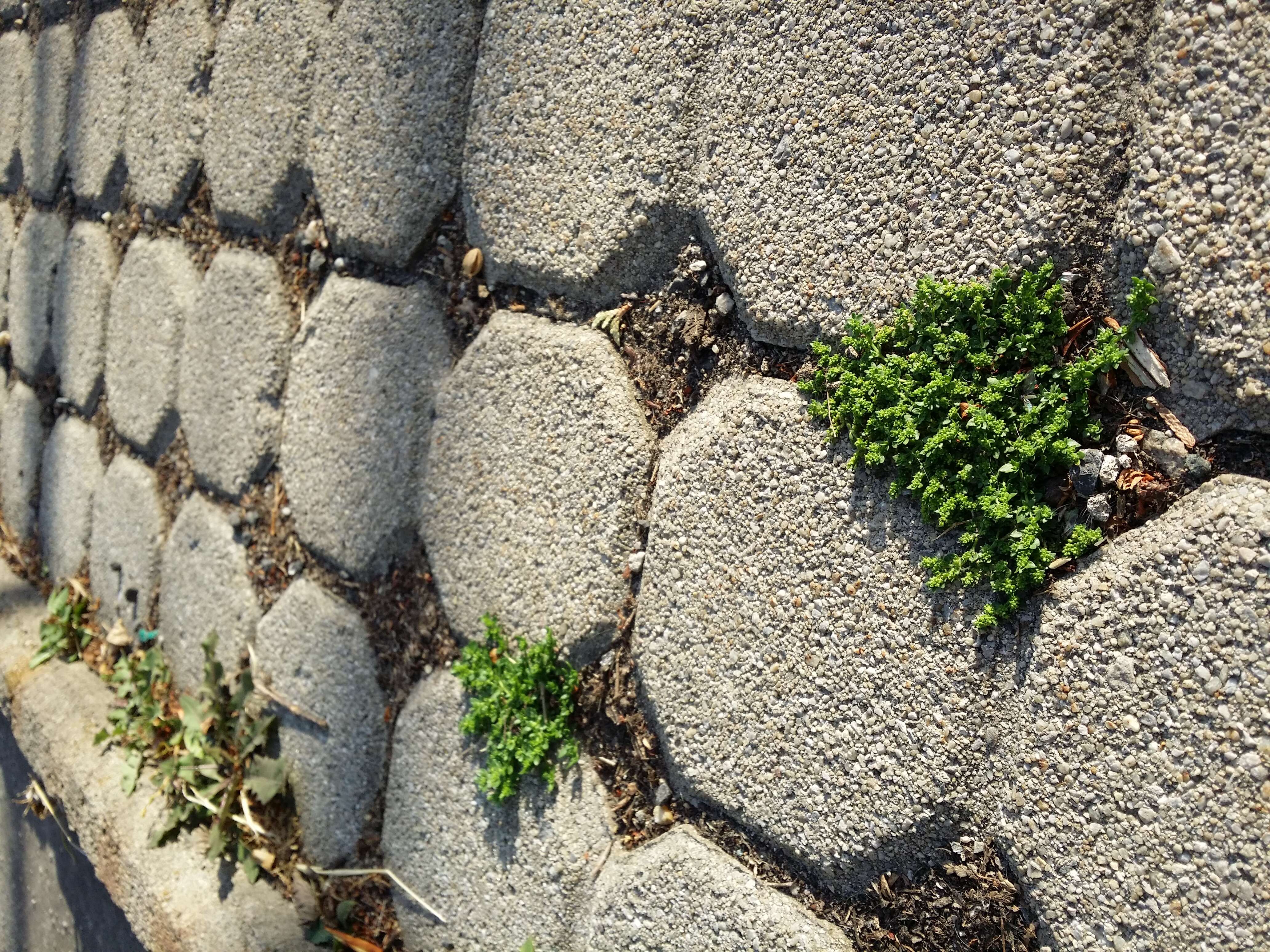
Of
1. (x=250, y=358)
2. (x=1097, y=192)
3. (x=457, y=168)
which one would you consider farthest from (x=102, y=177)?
(x=1097, y=192)

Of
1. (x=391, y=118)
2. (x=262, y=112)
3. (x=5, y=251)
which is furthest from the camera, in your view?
(x=5, y=251)

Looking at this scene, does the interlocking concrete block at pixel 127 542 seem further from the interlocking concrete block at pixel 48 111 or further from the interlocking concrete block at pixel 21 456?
the interlocking concrete block at pixel 48 111

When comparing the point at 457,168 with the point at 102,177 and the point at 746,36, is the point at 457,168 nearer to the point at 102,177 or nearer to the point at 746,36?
the point at 746,36

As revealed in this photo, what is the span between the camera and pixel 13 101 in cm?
207

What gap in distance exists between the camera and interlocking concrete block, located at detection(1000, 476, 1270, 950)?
2.18 feet

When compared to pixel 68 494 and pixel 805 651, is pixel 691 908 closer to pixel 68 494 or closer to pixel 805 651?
pixel 805 651

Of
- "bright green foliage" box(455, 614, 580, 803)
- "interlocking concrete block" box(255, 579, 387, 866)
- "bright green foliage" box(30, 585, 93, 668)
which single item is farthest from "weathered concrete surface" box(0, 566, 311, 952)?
"bright green foliage" box(455, 614, 580, 803)

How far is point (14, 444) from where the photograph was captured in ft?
6.73

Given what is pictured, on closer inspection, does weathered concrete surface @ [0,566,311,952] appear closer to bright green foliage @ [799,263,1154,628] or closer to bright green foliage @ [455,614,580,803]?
bright green foliage @ [455,614,580,803]

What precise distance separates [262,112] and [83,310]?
0.71 m

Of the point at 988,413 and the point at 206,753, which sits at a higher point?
the point at 988,413

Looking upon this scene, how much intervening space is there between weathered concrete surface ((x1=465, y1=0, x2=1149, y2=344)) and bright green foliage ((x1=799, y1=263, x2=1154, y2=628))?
0.12 ft

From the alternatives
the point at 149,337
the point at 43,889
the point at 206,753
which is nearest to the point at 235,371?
the point at 149,337

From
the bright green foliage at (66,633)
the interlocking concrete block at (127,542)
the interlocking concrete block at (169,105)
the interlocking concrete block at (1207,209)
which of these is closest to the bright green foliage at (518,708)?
the interlocking concrete block at (1207,209)
